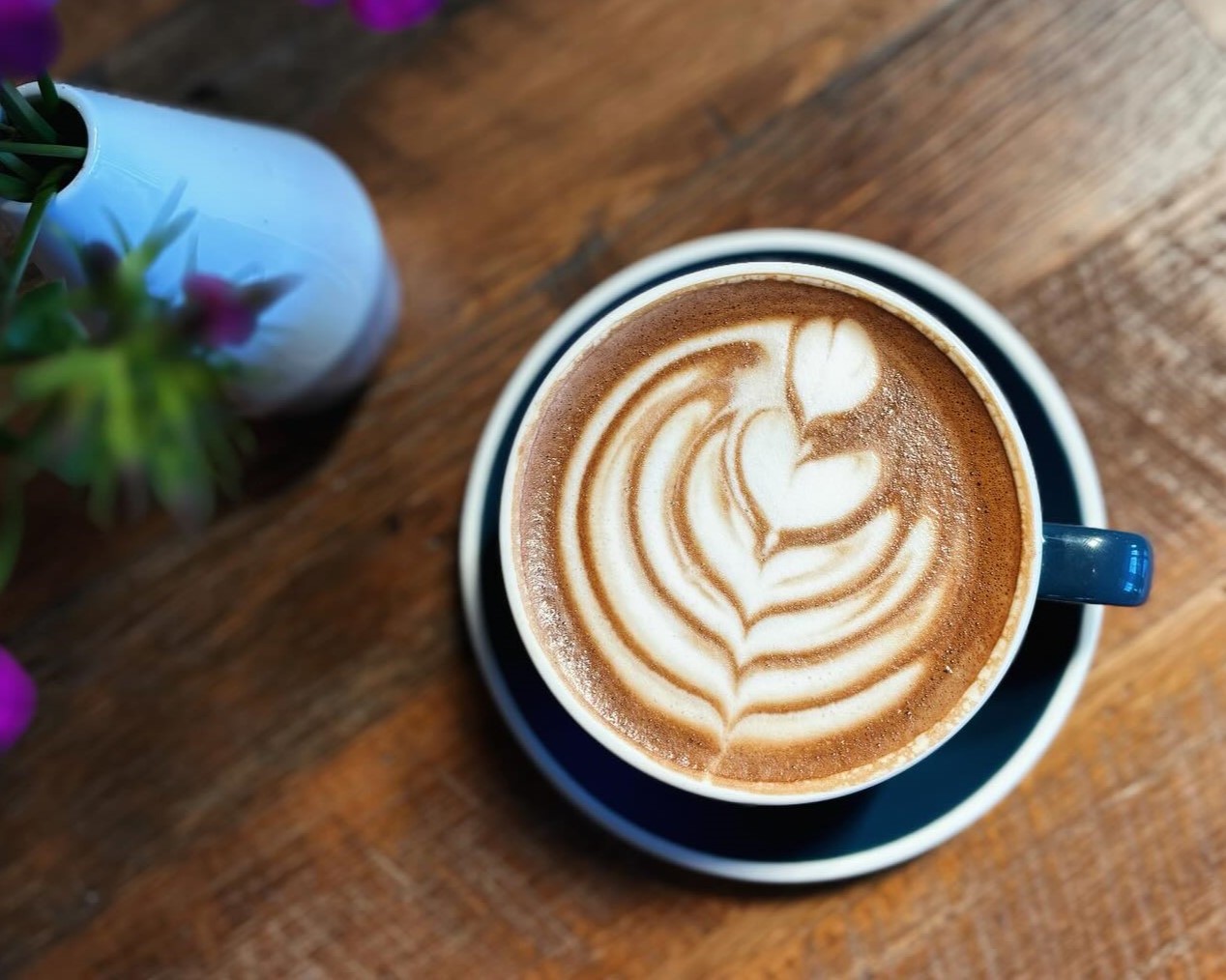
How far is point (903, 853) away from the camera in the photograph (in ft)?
2.58

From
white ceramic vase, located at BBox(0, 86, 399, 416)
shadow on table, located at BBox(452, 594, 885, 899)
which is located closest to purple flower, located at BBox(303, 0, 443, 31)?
white ceramic vase, located at BBox(0, 86, 399, 416)

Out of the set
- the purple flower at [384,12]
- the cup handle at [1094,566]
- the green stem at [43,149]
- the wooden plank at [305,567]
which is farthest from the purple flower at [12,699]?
the cup handle at [1094,566]

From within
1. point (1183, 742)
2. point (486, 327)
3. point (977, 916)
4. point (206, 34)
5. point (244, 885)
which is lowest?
point (244, 885)

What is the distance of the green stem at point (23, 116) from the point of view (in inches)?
22.6

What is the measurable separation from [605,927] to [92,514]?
0.51 metres

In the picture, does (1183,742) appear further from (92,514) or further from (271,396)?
(92,514)

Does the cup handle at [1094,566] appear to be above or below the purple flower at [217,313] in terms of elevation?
below

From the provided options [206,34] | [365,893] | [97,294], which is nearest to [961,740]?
[365,893]

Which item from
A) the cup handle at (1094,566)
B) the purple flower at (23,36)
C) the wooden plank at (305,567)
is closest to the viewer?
the purple flower at (23,36)

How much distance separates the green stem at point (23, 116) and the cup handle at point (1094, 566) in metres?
0.60

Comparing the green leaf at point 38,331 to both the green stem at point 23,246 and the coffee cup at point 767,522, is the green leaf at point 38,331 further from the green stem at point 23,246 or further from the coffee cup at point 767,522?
the coffee cup at point 767,522

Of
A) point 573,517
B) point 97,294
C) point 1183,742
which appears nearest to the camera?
point 97,294

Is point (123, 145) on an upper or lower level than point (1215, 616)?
upper

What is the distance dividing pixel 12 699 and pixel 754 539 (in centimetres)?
50
